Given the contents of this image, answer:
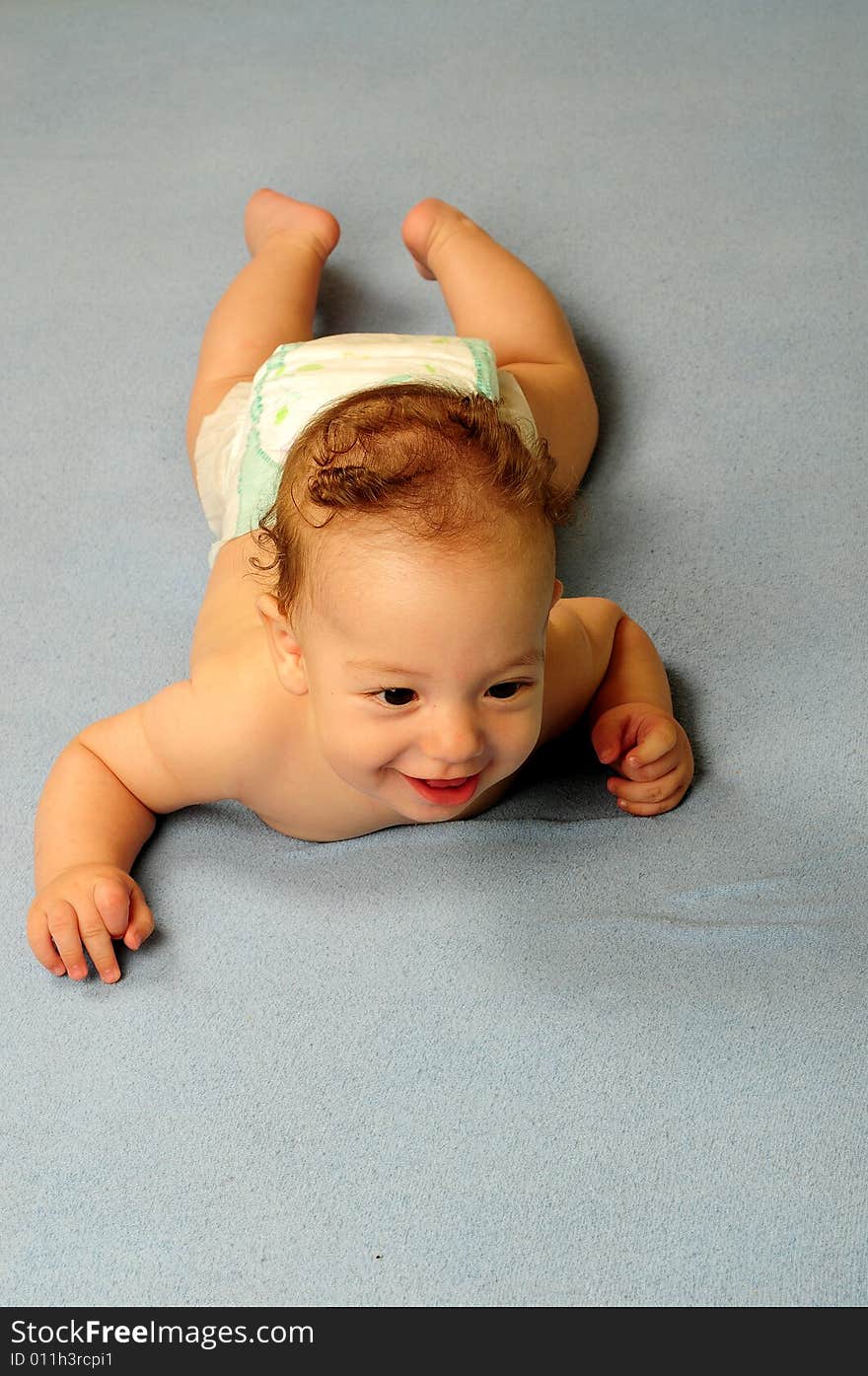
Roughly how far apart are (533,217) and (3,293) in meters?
0.58

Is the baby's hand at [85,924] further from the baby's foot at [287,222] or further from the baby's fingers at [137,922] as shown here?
the baby's foot at [287,222]

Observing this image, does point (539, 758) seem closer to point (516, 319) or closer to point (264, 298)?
point (516, 319)

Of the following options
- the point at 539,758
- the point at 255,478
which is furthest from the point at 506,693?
the point at 255,478

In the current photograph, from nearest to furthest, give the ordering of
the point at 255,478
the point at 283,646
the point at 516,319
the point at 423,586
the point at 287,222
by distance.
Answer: the point at 423,586
the point at 283,646
the point at 255,478
the point at 516,319
the point at 287,222

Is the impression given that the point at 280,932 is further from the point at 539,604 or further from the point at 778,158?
the point at 778,158

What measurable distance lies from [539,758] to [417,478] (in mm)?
360

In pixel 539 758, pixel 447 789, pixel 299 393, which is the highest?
pixel 299 393

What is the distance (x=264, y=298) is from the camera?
1408mm

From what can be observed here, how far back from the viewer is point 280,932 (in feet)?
3.08

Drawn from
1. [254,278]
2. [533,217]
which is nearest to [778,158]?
[533,217]

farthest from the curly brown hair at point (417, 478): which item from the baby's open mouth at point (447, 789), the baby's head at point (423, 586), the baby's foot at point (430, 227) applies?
the baby's foot at point (430, 227)

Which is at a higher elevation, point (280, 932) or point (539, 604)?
point (539, 604)

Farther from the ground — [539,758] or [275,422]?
[275,422]

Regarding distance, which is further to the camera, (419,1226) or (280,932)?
(280,932)
